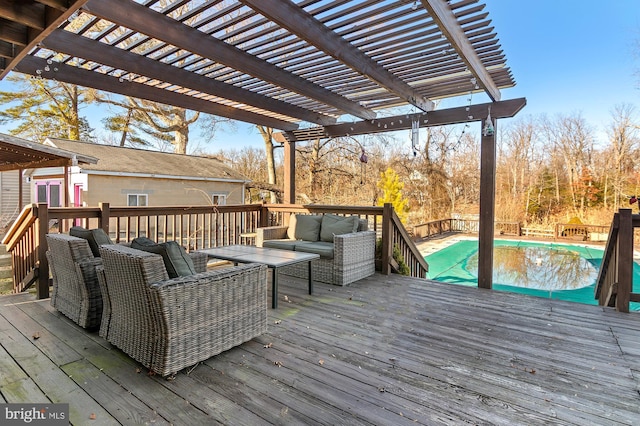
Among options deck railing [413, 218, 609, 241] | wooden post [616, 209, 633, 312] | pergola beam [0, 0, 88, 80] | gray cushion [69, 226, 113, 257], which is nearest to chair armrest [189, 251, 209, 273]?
gray cushion [69, 226, 113, 257]

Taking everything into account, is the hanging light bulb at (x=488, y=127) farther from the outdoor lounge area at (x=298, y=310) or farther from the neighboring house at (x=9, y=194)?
the neighboring house at (x=9, y=194)

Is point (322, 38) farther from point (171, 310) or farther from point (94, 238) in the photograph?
point (94, 238)

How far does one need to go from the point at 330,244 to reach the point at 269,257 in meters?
1.31

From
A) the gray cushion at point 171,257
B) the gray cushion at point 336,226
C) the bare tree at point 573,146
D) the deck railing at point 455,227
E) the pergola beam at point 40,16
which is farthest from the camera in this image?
the bare tree at point 573,146

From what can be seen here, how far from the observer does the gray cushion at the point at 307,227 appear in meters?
5.33

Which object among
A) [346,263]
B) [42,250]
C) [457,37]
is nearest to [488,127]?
[457,37]

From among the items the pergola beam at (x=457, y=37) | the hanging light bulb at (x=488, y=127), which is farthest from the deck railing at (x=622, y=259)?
the pergola beam at (x=457, y=37)

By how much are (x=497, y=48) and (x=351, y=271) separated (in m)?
3.05

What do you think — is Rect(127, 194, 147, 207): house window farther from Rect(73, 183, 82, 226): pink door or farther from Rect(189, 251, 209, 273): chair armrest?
Rect(189, 251, 209, 273): chair armrest

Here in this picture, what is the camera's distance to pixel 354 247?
4.69 metres

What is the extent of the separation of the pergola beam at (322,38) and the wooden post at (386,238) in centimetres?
174

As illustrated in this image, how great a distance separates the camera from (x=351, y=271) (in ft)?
15.3

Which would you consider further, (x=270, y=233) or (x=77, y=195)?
(x=77, y=195)

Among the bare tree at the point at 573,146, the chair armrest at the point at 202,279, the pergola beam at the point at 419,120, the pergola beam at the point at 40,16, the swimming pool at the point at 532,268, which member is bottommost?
the swimming pool at the point at 532,268
